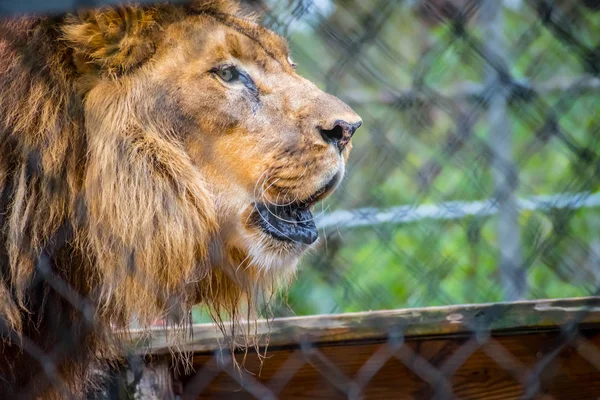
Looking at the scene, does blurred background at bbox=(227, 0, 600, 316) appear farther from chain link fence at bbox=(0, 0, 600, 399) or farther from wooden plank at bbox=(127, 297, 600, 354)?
wooden plank at bbox=(127, 297, 600, 354)

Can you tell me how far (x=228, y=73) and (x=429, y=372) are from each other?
2.37 feet

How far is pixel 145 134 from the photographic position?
1546 millimetres

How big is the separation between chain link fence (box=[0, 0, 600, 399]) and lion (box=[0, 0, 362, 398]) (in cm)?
7

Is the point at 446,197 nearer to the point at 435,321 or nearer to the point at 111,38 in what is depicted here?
the point at 435,321

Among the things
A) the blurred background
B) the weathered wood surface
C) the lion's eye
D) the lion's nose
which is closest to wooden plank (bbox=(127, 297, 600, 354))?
the weathered wood surface

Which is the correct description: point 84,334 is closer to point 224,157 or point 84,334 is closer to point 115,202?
point 115,202

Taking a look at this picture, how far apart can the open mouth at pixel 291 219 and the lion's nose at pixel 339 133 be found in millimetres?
69

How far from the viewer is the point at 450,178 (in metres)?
4.02

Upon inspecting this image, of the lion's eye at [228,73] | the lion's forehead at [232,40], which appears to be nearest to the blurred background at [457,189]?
the lion's forehead at [232,40]

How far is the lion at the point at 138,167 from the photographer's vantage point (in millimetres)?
1505

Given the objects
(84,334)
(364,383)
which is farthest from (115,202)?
(364,383)

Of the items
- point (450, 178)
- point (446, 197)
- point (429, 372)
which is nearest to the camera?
point (429, 372)

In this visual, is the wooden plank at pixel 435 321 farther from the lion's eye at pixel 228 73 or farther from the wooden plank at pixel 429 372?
the lion's eye at pixel 228 73

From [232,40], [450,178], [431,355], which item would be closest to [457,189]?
[450,178]
